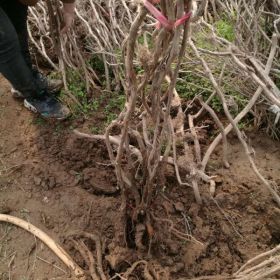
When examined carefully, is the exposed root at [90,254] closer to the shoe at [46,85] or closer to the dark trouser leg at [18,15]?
the shoe at [46,85]

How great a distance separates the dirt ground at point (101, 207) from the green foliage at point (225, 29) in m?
0.84

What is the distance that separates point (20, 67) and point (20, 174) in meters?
0.55

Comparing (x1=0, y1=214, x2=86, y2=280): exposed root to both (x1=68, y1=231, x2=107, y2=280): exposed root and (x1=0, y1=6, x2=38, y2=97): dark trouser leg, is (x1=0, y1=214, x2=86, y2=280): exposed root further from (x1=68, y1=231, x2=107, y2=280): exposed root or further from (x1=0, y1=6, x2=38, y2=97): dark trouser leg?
(x1=0, y1=6, x2=38, y2=97): dark trouser leg

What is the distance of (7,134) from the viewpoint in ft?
6.87

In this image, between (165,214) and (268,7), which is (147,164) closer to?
(165,214)

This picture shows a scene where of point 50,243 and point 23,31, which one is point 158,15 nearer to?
point 50,243

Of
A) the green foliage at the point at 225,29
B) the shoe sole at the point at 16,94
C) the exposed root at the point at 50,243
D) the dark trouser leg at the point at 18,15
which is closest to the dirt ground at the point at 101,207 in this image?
the exposed root at the point at 50,243

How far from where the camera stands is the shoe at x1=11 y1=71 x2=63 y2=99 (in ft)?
7.07

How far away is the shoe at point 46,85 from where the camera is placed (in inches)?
84.9

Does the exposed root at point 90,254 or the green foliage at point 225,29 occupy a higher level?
the green foliage at point 225,29

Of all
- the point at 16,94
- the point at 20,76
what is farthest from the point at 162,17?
the point at 16,94

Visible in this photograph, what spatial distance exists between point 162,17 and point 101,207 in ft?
3.55

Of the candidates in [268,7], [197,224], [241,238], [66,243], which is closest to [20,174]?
[66,243]

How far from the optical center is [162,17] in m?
0.91
